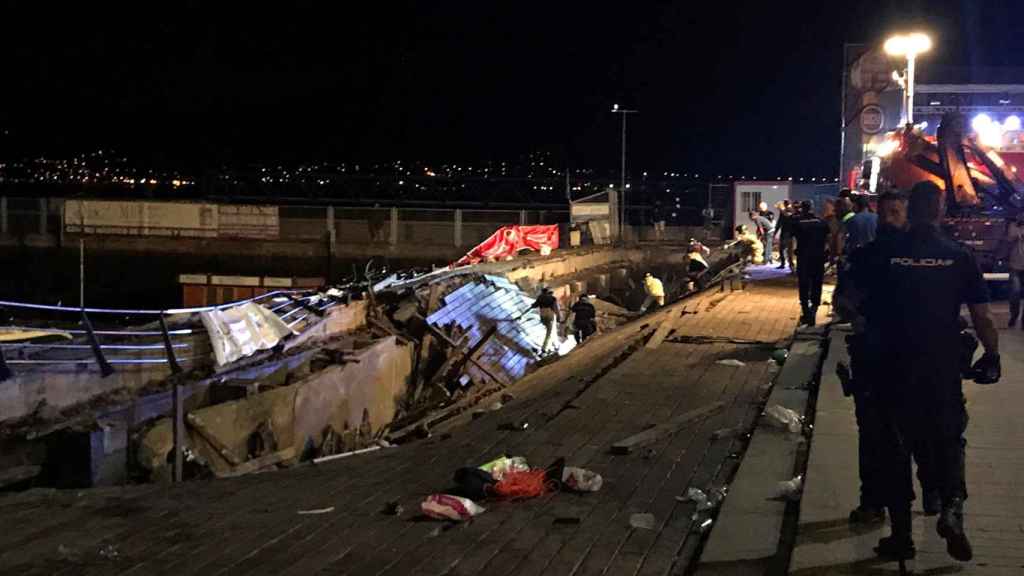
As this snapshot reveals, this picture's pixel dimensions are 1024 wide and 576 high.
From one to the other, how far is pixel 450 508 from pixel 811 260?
8.77 meters

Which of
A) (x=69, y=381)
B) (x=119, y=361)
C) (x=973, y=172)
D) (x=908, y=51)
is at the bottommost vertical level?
(x=69, y=381)

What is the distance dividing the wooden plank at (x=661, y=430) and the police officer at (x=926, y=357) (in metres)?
2.78

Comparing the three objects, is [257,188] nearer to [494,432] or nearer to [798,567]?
[494,432]

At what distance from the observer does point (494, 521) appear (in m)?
5.91

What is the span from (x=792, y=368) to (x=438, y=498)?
5498mm

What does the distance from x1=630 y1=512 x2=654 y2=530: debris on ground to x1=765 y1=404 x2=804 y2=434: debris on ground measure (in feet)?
7.44

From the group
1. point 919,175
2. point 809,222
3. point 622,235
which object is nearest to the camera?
point 809,222

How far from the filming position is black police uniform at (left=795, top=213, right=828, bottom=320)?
43.8 feet

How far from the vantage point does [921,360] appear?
187 inches

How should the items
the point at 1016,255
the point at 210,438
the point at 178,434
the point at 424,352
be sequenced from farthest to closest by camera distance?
1. the point at 424,352
2. the point at 1016,255
3. the point at 210,438
4. the point at 178,434

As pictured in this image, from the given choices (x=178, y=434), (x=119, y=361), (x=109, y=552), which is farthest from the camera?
(x=119, y=361)

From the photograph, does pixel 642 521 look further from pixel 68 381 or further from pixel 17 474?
pixel 68 381

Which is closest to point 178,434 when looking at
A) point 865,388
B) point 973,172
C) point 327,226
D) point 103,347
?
point 103,347

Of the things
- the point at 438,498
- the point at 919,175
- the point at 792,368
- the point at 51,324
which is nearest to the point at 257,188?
the point at 51,324
